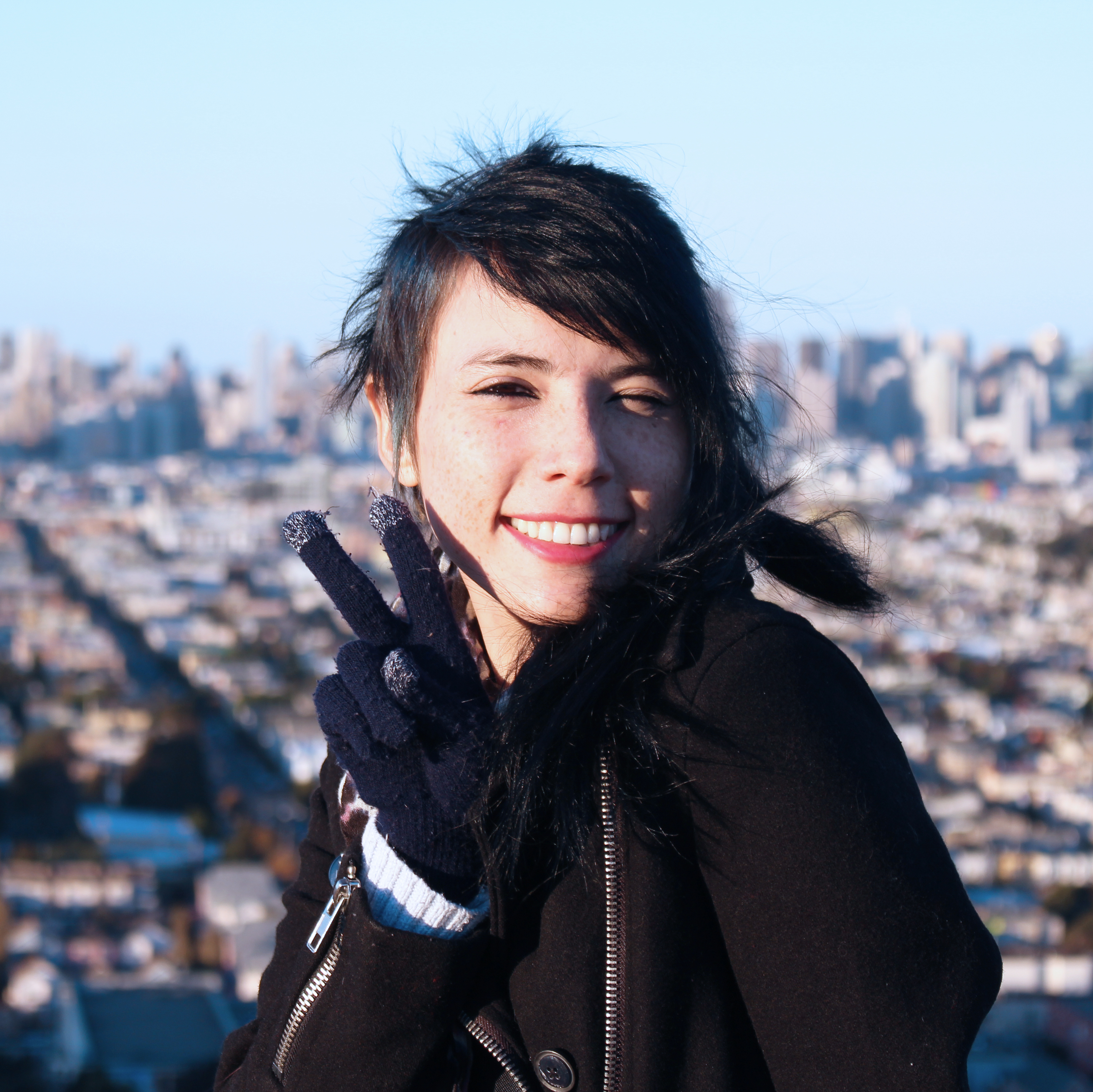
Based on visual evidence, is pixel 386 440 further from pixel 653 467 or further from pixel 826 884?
pixel 826 884

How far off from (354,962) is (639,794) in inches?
6.0

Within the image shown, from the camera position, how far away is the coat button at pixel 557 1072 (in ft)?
2.06

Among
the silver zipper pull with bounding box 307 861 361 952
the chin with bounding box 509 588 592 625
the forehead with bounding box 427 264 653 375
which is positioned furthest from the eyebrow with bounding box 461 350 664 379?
the silver zipper pull with bounding box 307 861 361 952

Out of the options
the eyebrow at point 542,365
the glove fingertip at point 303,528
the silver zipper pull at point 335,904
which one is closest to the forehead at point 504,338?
the eyebrow at point 542,365

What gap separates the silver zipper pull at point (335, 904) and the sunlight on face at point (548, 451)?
0.15 meters

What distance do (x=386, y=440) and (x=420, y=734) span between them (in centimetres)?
23

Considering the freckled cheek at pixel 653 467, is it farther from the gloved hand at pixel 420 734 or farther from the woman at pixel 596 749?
the gloved hand at pixel 420 734

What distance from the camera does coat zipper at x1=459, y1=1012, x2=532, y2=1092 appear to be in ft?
2.12

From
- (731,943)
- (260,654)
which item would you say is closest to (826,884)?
(731,943)

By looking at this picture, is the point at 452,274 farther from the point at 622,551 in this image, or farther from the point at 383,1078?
the point at 383,1078

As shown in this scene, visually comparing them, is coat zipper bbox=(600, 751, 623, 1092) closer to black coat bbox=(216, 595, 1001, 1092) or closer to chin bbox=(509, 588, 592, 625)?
black coat bbox=(216, 595, 1001, 1092)

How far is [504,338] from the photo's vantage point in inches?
27.6

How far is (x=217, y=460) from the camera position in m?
37.4

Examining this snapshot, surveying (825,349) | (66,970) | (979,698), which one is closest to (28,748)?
(66,970)
